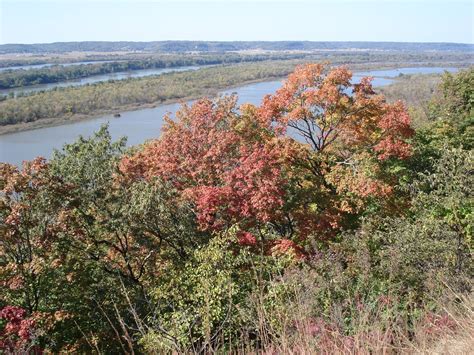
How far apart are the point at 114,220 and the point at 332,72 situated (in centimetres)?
808

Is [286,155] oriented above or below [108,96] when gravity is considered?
above

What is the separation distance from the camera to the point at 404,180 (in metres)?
13.3

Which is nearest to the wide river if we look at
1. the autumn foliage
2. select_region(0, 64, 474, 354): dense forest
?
the autumn foliage

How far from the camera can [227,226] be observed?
10.0 meters

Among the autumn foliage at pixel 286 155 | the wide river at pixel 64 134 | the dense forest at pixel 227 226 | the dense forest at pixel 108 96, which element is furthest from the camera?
the dense forest at pixel 108 96

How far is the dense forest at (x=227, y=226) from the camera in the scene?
294 inches

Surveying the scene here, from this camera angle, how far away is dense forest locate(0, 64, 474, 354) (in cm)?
746

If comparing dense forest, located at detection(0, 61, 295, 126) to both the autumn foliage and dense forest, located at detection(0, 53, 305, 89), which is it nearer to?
dense forest, located at detection(0, 53, 305, 89)

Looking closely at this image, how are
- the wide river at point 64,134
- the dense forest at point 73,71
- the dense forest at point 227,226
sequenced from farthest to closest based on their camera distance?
the dense forest at point 73,71, the wide river at point 64,134, the dense forest at point 227,226

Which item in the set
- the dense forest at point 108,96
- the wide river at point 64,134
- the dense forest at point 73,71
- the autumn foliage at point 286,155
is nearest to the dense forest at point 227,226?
the autumn foliage at point 286,155

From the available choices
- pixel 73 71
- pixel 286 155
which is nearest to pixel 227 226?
pixel 286 155

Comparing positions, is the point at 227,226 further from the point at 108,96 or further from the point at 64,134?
the point at 108,96

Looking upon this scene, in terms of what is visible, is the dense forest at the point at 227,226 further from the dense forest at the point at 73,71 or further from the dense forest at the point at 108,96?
the dense forest at the point at 73,71

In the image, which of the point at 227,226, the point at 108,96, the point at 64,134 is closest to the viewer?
the point at 227,226
